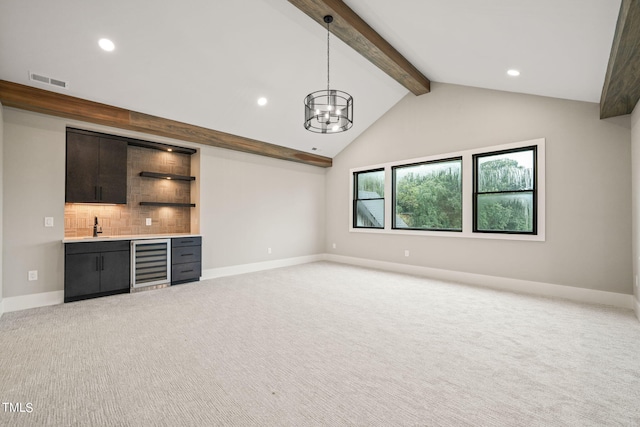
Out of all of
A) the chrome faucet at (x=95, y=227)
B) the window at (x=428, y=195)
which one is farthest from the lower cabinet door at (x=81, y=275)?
the window at (x=428, y=195)

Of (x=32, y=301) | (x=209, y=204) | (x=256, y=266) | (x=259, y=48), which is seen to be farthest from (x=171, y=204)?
(x=259, y=48)

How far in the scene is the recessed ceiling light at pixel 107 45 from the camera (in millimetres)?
3490

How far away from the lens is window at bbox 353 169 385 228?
695 centimetres

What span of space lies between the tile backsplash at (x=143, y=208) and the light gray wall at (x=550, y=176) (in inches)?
176

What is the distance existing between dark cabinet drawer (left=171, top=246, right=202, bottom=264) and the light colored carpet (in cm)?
104

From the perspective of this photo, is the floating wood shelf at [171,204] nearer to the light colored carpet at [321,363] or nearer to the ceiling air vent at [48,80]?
the light colored carpet at [321,363]

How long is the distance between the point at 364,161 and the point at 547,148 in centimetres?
357

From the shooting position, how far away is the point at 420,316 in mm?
3574

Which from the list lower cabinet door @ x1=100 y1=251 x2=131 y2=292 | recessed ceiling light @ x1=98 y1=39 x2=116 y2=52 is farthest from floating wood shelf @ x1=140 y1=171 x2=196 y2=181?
recessed ceiling light @ x1=98 y1=39 x2=116 y2=52

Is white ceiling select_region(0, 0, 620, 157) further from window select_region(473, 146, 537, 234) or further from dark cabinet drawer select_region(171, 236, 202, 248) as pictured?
dark cabinet drawer select_region(171, 236, 202, 248)

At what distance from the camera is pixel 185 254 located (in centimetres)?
529

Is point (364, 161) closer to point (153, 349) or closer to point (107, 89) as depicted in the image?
point (107, 89)

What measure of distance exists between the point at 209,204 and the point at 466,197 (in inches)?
193

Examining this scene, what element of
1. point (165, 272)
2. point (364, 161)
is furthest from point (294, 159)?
point (165, 272)
